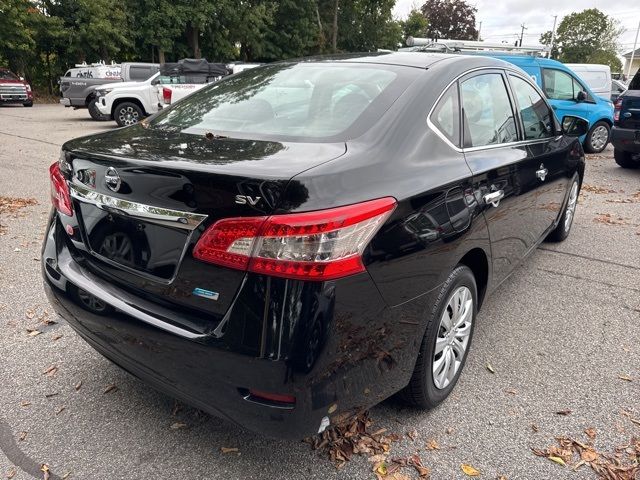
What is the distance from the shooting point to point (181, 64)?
15.4 meters

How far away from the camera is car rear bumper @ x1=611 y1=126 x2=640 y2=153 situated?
841cm

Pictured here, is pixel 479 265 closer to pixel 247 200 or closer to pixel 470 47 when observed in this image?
pixel 247 200

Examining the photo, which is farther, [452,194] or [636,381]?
[636,381]

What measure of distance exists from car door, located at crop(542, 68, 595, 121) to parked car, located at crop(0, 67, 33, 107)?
75.3 feet

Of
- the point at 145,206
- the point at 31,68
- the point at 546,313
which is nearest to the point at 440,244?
the point at 145,206

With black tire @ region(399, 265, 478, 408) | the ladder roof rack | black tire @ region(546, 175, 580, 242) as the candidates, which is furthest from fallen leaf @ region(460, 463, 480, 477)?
the ladder roof rack

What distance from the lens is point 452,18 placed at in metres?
54.0

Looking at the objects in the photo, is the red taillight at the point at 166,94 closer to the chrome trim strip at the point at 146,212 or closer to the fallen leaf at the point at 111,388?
the fallen leaf at the point at 111,388

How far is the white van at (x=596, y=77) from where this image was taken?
13250 millimetres

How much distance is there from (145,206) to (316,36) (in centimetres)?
4025

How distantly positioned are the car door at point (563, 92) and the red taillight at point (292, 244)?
10.5 meters

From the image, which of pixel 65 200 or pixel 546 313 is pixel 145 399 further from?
pixel 546 313

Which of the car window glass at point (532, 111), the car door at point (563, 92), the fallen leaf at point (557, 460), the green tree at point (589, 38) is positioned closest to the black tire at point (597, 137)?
the car door at point (563, 92)

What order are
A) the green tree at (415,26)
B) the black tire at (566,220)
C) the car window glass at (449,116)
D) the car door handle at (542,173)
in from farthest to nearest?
the green tree at (415,26)
the black tire at (566,220)
the car door handle at (542,173)
the car window glass at (449,116)
